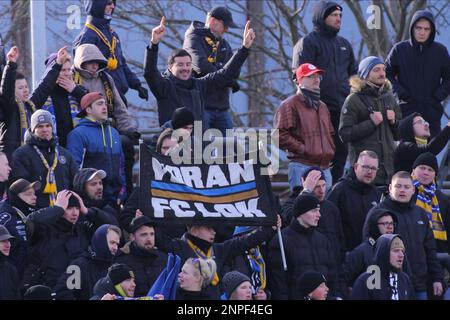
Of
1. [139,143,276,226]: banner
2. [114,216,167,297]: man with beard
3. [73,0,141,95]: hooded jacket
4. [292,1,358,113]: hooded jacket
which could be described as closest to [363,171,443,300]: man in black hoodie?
[139,143,276,226]: banner

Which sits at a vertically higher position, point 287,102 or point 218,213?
point 287,102

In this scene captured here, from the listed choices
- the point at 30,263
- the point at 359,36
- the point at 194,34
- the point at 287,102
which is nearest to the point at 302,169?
the point at 287,102

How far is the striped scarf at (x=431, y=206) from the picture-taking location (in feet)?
61.1

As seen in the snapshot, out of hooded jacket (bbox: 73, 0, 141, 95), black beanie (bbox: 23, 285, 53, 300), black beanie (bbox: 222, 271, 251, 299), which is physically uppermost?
hooded jacket (bbox: 73, 0, 141, 95)

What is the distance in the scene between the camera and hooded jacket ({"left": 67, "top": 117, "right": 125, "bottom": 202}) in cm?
1819

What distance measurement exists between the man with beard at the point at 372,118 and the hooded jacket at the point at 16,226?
3742 millimetres

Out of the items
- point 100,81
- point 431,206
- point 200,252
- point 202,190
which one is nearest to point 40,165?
point 202,190

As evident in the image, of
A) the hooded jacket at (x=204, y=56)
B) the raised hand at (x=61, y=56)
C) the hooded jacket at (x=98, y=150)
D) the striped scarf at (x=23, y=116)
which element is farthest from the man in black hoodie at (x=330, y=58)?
the striped scarf at (x=23, y=116)

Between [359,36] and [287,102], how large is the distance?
10503 millimetres

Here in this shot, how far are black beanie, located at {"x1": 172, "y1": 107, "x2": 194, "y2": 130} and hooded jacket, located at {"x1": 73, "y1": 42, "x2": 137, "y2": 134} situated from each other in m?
0.72

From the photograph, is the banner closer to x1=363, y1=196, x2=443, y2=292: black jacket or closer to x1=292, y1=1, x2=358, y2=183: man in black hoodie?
x1=363, y1=196, x2=443, y2=292: black jacket

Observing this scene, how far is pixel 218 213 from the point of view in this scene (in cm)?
1717

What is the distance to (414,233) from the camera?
18.0 meters
